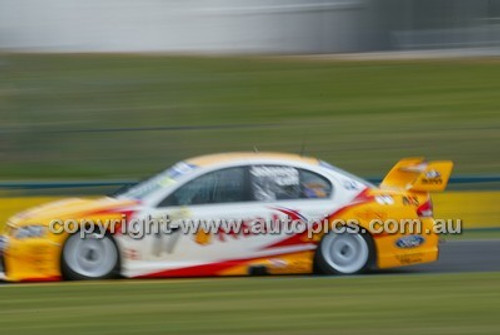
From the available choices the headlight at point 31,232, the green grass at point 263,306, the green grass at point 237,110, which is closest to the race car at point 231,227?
the headlight at point 31,232

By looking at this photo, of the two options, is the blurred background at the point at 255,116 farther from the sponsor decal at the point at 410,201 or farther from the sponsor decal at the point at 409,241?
the sponsor decal at the point at 410,201

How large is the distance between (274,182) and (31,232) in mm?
2443

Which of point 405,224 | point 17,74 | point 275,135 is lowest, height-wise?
point 405,224

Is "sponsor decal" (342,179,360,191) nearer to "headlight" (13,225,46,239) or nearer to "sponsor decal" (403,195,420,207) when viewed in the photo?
"sponsor decal" (403,195,420,207)

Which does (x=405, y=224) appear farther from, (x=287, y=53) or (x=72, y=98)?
(x=287, y=53)

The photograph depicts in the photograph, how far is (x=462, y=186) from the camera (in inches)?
629

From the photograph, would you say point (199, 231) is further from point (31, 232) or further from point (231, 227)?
point (31, 232)

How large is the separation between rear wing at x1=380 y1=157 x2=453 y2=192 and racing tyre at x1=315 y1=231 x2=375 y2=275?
797 millimetres

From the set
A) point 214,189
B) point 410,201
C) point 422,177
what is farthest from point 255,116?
point 214,189

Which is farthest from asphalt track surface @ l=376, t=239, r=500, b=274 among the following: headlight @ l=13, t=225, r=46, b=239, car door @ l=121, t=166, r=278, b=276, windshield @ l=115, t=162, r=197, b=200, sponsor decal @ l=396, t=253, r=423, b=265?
headlight @ l=13, t=225, r=46, b=239

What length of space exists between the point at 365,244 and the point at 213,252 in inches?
60.2

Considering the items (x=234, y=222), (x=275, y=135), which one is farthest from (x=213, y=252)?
(x=275, y=135)

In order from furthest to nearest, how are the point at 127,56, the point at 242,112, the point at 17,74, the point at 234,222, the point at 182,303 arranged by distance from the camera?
the point at 127,56, the point at 17,74, the point at 242,112, the point at 234,222, the point at 182,303

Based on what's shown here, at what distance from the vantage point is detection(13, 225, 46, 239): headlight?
10.7 meters
